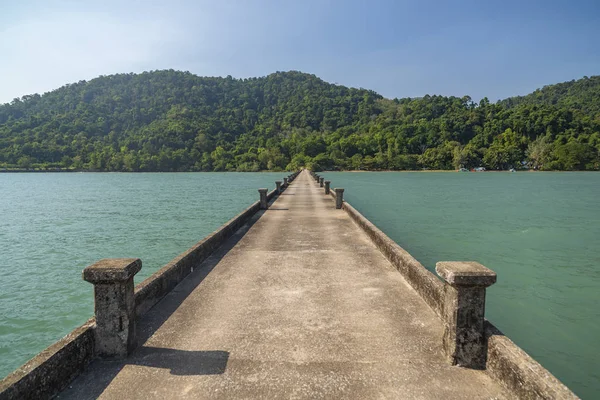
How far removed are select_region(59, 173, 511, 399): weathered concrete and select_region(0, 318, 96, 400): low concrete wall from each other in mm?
148

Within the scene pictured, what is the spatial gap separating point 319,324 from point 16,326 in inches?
343

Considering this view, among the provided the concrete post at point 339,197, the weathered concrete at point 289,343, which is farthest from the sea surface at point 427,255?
the concrete post at point 339,197

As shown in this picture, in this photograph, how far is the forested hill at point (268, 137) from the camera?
134m

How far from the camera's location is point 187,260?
26.6 feet

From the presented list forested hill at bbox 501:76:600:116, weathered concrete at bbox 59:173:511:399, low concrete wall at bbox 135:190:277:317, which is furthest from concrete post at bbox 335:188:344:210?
forested hill at bbox 501:76:600:116

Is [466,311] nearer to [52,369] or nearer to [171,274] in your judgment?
[52,369]

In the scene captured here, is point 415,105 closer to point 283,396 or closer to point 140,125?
point 140,125

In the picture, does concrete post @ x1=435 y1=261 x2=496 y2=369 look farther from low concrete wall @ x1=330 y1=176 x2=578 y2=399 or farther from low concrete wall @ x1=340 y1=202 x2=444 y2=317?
low concrete wall @ x1=340 y1=202 x2=444 y2=317

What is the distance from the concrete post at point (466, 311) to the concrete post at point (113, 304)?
3.72 m

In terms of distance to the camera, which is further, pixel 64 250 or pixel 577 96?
pixel 577 96

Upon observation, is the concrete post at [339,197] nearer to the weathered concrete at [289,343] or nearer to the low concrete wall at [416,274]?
the low concrete wall at [416,274]

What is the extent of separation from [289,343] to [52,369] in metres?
2.68

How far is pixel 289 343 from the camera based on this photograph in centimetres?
493

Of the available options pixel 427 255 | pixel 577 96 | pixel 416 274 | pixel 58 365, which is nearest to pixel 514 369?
pixel 416 274
